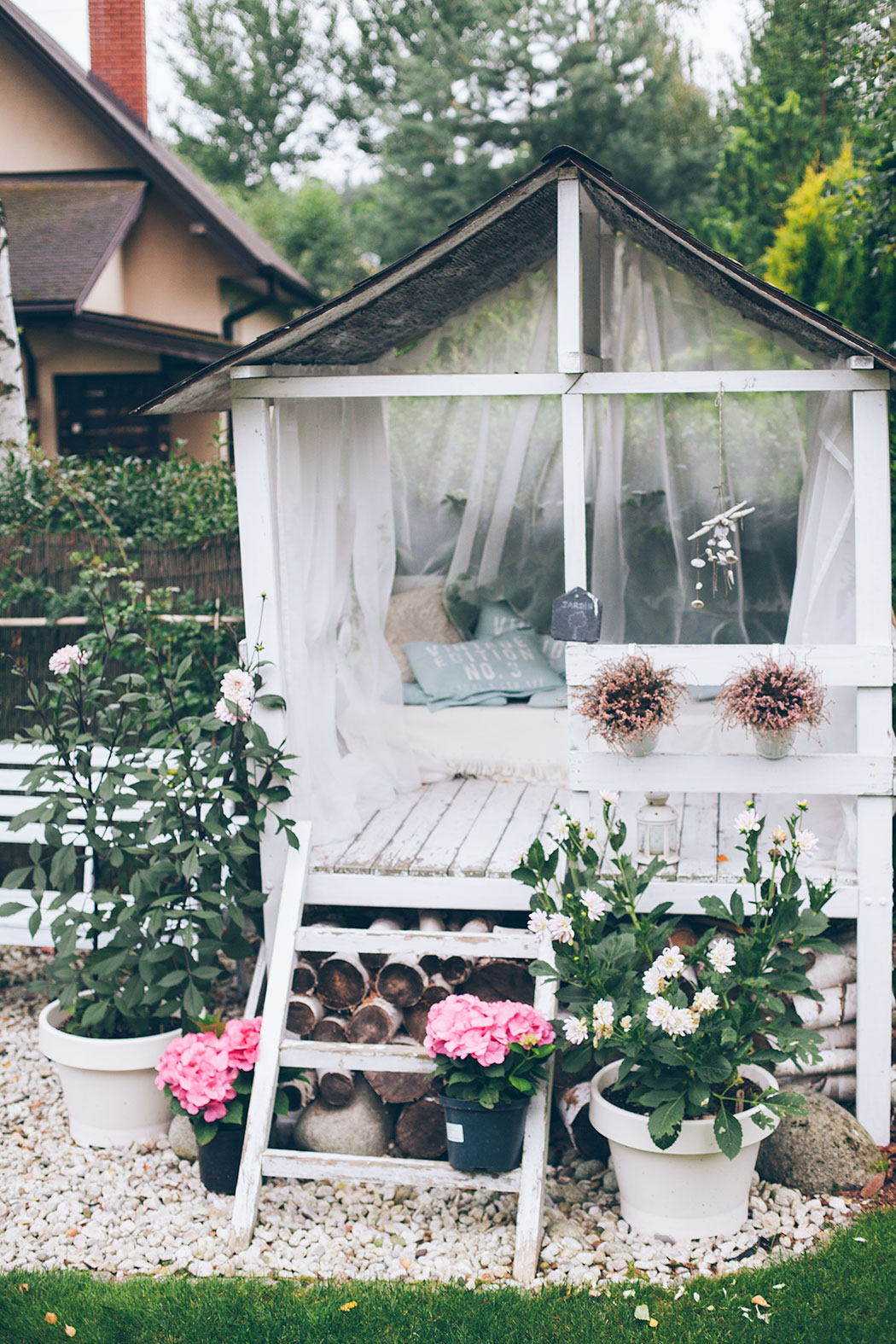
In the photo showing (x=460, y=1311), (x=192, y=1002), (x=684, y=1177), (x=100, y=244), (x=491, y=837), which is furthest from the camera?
(x=100, y=244)

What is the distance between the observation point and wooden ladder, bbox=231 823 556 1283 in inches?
130

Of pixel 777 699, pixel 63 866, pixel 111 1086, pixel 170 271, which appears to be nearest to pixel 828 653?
pixel 777 699

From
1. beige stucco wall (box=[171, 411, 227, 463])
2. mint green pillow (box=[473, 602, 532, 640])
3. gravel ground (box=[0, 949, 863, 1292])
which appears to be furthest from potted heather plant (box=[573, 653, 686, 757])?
beige stucco wall (box=[171, 411, 227, 463])

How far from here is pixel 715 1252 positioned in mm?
3203

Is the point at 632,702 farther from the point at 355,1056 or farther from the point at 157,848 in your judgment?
the point at 157,848

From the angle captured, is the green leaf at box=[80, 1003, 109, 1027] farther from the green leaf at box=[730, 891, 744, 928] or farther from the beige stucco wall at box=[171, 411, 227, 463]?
the beige stucco wall at box=[171, 411, 227, 463]

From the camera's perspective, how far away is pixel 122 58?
12.2 metres

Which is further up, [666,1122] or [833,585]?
[833,585]

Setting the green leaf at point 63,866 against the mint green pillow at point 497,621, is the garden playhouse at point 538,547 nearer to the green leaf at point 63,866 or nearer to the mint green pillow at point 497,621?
the mint green pillow at point 497,621

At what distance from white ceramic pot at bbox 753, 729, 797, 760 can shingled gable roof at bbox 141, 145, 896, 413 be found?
3.66 feet

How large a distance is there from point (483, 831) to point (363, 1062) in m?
1.08

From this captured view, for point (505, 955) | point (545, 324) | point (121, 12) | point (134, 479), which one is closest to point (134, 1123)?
point (505, 955)

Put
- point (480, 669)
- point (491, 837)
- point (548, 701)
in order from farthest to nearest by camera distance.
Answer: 1. point (480, 669)
2. point (548, 701)
3. point (491, 837)

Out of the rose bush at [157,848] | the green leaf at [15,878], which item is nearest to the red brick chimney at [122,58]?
the rose bush at [157,848]
